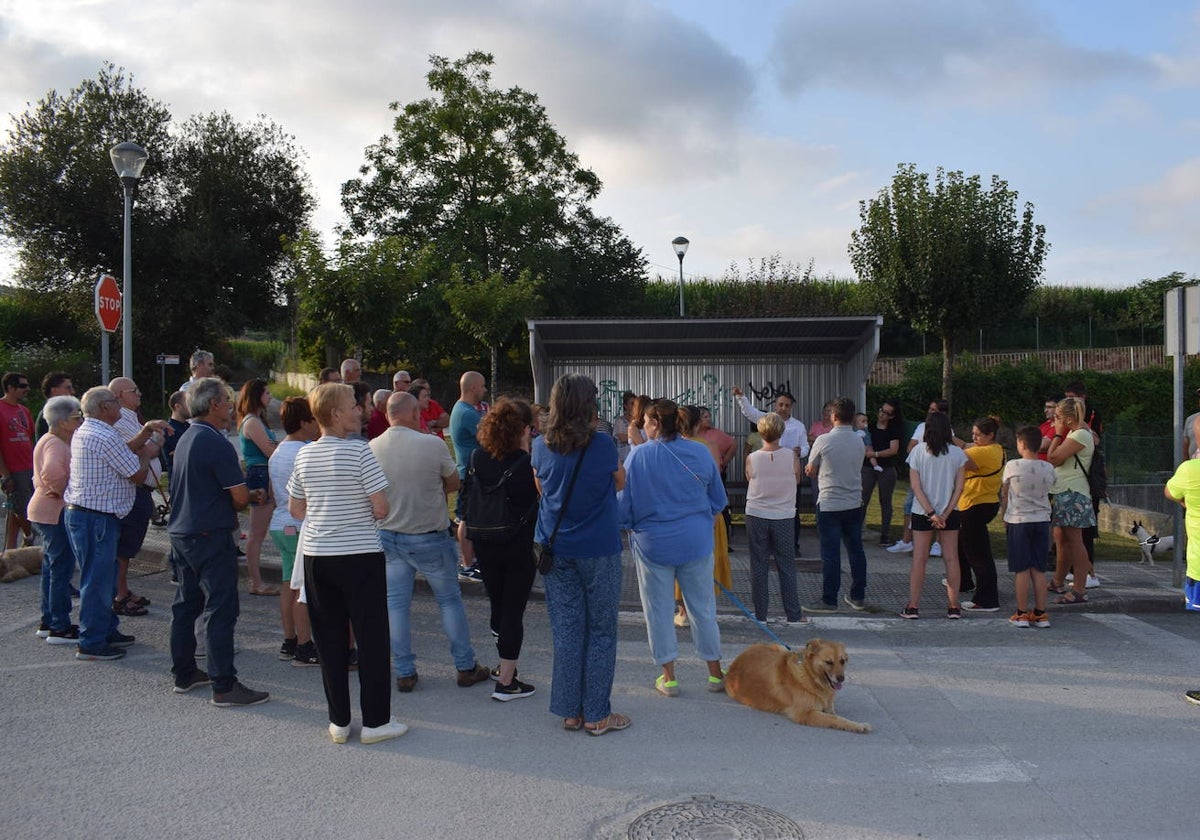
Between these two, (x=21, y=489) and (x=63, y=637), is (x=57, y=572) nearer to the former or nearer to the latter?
(x=63, y=637)

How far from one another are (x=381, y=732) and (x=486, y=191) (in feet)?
116

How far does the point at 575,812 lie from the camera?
414 centimetres

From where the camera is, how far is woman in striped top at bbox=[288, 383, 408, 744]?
4.81 m

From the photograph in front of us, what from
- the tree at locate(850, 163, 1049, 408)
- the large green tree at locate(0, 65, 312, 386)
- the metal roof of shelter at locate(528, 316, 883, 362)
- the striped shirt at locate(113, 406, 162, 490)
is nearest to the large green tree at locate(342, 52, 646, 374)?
the large green tree at locate(0, 65, 312, 386)

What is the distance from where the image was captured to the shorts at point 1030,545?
24.9ft

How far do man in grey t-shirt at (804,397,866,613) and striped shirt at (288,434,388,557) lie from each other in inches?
174

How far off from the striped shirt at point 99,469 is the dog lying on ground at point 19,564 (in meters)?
Answer: 2.99

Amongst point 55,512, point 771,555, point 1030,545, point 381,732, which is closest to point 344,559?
point 381,732

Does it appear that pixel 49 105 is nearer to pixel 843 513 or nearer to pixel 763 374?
pixel 763 374

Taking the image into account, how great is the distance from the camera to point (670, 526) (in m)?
5.68

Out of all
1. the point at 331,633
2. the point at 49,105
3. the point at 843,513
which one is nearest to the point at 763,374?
the point at 843,513

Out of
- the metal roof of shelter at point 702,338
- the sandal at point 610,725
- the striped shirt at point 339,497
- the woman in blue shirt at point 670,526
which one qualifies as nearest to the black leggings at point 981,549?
the woman in blue shirt at point 670,526

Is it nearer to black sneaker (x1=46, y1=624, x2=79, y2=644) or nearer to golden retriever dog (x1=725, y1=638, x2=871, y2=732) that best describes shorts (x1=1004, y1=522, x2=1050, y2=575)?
golden retriever dog (x1=725, y1=638, x2=871, y2=732)

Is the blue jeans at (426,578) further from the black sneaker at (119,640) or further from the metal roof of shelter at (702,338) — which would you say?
the metal roof of shelter at (702,338)
